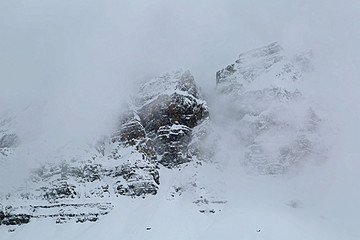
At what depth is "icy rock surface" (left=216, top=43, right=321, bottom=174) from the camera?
386 feet

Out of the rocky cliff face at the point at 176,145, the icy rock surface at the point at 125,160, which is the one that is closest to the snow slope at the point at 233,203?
the rocky cliff face at the point at 176,145

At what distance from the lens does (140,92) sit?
129m

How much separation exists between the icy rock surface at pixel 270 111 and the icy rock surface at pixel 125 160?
1720 cm

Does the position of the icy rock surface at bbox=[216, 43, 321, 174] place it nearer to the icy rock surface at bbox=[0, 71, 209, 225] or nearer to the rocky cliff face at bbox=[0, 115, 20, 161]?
the icy rock surface at bbox=[0, 71, 209, 225]

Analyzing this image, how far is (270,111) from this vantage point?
128 meters

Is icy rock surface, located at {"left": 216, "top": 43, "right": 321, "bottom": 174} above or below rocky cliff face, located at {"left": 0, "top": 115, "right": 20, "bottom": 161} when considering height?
below

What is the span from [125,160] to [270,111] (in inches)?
2135

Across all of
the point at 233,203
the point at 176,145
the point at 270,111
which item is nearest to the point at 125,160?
the point at 176,145

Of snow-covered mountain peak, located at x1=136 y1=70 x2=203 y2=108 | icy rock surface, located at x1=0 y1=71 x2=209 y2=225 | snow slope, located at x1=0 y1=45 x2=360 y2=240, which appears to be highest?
snow-covered mountain peak, located at x1=136 y1=70 x2=203 y2=108

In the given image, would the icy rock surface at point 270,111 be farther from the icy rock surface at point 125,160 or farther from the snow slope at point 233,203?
the icy rock surface at point 125,160

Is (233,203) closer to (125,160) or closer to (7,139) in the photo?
(125,160)

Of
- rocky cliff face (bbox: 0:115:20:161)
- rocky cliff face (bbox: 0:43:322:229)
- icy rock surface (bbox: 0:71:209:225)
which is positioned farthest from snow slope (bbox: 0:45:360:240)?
rocky cliff face (bbox: 0:115:20:161)

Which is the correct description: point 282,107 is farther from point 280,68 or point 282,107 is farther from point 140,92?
point 140,92

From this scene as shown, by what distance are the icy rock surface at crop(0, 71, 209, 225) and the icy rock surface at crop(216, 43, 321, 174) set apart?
17.2 meters
